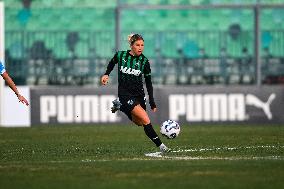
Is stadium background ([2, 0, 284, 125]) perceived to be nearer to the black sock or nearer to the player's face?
the player's face

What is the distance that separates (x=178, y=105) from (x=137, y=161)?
493 inches

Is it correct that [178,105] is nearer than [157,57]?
Yes

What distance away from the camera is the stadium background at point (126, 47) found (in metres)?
26.9

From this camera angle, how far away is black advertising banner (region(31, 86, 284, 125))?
85.0ft

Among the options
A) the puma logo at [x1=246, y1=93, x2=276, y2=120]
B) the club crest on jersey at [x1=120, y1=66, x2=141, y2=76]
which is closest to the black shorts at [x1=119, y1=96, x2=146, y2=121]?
the club crest on jersey at [x1=120, y1=66, x2=141, y2=76]

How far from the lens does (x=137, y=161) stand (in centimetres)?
1355

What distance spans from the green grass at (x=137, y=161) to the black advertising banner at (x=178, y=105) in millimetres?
3583

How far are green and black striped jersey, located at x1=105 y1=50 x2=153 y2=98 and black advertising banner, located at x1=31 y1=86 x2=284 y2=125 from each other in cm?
942

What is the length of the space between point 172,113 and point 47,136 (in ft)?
18.6

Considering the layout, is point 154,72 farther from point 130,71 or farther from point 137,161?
point 137,161

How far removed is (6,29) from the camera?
93.2 ft

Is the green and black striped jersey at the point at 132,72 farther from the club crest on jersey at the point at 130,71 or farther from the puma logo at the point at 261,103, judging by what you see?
the puma logo at the point at 261,103

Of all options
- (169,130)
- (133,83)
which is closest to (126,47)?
(133,83)

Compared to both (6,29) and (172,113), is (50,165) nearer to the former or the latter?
(172,113)
